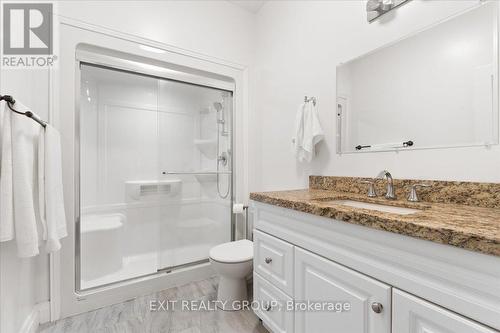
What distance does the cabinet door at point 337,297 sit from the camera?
81 cm

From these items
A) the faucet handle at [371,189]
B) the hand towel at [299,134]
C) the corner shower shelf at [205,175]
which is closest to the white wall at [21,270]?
the corner shower shelf at [205,175]

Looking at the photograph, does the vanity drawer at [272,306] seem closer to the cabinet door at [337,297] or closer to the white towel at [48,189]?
the cabinet door at [337,297]

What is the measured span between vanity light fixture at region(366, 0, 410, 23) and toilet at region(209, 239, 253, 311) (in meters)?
1.74

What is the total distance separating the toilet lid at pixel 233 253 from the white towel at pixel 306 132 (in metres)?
0.81

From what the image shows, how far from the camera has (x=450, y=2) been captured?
1.13 metres

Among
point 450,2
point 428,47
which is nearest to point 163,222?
point 428,47

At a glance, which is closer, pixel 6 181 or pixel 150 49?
pixel 6 181

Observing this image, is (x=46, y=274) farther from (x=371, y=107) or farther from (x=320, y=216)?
(x=371, y=107)

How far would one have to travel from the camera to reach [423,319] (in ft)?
2.28

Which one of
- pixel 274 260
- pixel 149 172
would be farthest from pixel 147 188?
pixel 274 260

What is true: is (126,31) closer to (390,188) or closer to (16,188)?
(16,188)

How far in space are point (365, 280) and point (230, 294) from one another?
1173 millimetres

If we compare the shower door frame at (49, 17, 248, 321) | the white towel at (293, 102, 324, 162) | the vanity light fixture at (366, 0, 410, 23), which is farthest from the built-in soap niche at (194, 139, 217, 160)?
the vanity light fixture at (366, 0, 410, 23)

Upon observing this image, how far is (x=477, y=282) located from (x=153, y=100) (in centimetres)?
226
